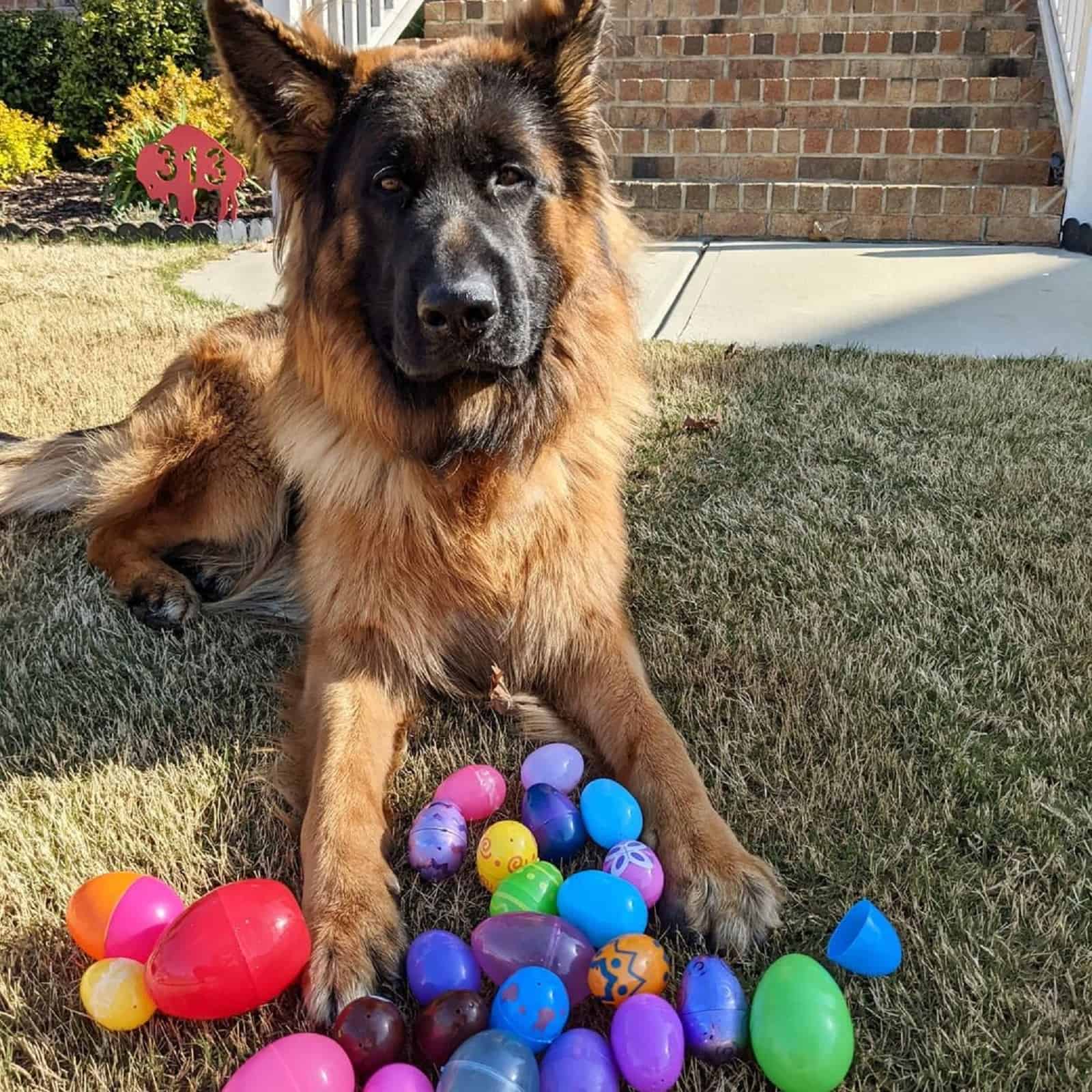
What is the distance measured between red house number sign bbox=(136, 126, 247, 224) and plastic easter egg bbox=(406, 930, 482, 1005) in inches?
310

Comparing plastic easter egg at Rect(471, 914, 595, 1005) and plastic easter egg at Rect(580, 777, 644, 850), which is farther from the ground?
plastic easter egg at Rect(471, 914, 595, 1005)

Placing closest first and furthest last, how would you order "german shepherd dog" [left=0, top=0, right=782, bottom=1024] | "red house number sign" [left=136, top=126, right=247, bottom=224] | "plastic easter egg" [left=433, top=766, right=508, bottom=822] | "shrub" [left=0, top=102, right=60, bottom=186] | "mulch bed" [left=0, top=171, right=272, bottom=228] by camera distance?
"plastic easter egg" [left=433, top=766, right=508, bottom=822], "german shepherd dog" [left=0, top=0, right=782, bottom=1024], "red house number sign" [left=136, top=126, right=247, bottom=224], "mulch bed" [left=0, top=171, right=272, bottom=228], "shrub" [left=0, top=102, right=60, bottom=186]

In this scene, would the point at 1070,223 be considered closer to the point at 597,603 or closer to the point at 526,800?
the point at 597,603

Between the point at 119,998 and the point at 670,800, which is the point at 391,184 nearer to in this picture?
the point at 670,800

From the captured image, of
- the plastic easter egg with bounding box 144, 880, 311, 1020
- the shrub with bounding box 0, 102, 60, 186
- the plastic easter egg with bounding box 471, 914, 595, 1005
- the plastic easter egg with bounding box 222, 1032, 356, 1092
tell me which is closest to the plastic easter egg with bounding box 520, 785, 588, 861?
the plastic easter egg with bounding box 471, 914, 595, 1005

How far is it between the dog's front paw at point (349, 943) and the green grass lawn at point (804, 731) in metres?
0.07

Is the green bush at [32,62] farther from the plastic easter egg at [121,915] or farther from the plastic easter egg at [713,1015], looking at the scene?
the plastic easter egg at [713,1015]

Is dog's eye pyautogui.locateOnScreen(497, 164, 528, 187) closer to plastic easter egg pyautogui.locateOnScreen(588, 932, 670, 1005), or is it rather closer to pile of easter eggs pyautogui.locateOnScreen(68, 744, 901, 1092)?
pile of easter eggs pyautogui.locateOnScreen(68, 744, 901, 1092)

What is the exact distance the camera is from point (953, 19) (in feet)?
30.4

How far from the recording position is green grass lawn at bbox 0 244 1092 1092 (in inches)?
67.2

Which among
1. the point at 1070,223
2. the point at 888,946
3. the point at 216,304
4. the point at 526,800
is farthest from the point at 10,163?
the point at 888,946

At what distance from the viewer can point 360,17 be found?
309 inches

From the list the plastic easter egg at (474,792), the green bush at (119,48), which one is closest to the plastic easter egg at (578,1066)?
the plastic easter egg at (474,792)

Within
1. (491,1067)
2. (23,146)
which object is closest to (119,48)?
(23,146)
